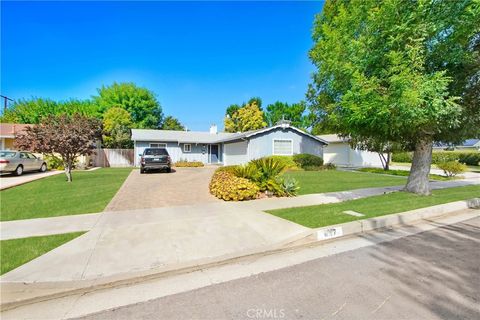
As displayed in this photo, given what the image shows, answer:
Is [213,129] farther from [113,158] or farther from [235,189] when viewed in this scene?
[235,189]

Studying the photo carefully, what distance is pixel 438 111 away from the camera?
691 cm

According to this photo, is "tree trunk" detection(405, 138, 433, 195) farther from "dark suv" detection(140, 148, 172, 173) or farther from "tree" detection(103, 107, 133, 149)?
"tree" detection(103, 107, 133, 149)

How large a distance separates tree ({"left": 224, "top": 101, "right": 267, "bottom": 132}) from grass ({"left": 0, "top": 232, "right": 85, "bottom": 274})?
149ft

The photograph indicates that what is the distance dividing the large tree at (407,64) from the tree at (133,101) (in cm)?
3972

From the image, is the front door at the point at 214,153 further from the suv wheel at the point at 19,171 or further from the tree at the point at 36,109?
the tree at the point at 36,109

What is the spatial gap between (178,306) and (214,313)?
1.52 ft

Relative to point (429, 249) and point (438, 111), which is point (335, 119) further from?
point (429, 249)

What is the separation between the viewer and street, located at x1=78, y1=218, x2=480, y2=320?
2920 millimetres

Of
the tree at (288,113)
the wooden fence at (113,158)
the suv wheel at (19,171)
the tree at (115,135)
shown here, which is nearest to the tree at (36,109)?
the tree at (115,135)

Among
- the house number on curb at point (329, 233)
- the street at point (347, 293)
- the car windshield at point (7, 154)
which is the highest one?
the car windshield at point (7, 154)

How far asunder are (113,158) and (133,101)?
19610 millimetres

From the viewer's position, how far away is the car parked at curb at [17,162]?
50.7ft

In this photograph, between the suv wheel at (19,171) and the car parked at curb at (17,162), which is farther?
the suv wheel at (19,171)

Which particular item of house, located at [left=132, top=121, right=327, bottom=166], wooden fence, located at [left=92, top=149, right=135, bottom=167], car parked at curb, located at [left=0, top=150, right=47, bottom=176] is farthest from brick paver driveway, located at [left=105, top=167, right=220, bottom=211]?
wooden fence, located at [left=92, top=149, right=135, bottom=167]
